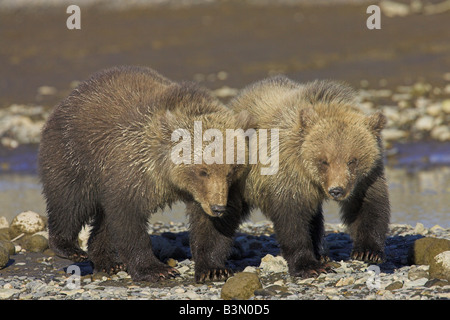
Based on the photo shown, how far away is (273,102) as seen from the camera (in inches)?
352

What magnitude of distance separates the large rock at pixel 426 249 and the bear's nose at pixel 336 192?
48.5 inches

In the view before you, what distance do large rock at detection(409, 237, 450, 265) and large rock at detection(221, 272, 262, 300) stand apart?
6.31 ft

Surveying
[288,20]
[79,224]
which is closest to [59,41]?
[288,20]

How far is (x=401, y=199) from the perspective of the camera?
13.1 meters

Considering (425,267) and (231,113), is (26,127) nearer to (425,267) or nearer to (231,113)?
(231,113)

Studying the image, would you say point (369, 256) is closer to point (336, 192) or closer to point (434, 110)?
point (336, 192)

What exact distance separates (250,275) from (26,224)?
421 centimetres

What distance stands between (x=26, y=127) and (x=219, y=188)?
1226cm

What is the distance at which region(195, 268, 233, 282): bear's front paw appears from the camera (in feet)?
27.7

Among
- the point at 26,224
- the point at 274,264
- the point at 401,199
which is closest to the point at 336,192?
the point at 274,264

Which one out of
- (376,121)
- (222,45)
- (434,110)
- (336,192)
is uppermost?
(222,45)

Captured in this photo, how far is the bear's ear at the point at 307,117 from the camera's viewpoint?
8.28 m

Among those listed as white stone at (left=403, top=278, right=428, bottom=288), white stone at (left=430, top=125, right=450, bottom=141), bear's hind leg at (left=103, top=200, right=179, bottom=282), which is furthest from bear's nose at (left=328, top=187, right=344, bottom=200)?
white stone at (left=430, top=125, right=450, bottom=141)

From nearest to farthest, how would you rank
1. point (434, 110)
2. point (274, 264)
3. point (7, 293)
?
point (7, 293) < point (274, 264) < point (434, 110)
